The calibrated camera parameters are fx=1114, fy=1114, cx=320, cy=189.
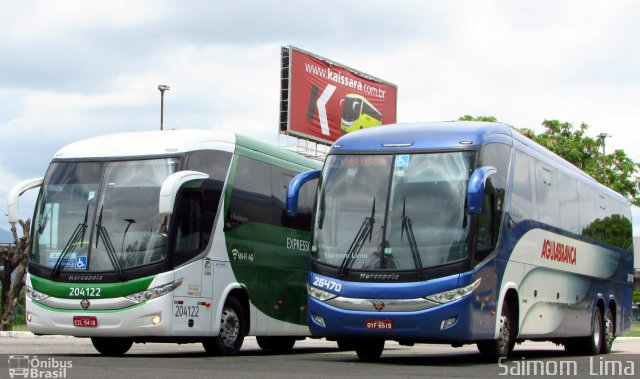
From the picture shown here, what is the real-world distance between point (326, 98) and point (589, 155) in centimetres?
1524

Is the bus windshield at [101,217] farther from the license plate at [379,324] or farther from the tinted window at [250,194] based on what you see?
the license plate at [379,324]

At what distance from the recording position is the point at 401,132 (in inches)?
651

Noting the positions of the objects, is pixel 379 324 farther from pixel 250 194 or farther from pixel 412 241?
pixel 250 194

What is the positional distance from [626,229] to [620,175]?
3381 centimetres

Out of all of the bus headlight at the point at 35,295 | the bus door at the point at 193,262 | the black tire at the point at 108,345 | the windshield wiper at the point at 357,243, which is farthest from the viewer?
the black tire at the point at 108,345

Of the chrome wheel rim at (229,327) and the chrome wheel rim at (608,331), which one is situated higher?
the chrome wheel rim at (229,327)

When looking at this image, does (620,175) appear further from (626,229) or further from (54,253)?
(54,253)

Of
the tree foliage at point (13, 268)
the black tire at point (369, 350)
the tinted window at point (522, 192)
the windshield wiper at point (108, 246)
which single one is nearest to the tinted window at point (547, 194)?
the tinted window at point (522, 192)

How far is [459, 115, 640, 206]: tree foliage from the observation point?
58.2m

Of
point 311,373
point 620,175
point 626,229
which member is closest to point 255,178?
point 311,373

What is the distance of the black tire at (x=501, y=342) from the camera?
53.9ft

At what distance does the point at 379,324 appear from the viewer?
1530 cm

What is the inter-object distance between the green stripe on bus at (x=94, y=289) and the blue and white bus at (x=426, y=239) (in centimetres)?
246

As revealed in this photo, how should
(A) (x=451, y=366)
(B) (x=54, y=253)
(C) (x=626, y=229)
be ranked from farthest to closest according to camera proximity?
(C) (x=626, y=229), (B) (x=54, y=253), (A) (x=451, y=366)
